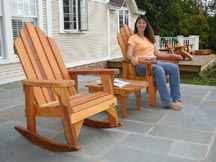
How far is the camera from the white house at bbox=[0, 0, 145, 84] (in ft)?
18.6

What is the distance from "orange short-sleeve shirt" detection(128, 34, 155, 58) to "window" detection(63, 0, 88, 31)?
4.01 m

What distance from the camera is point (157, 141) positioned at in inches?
101

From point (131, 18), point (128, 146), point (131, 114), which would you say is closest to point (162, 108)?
point (131, 114)

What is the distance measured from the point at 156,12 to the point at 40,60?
13006mm

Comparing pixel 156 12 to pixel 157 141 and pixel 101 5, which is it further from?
pixel 157 141

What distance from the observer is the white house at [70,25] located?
5.66 meters

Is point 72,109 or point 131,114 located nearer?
point 72,109

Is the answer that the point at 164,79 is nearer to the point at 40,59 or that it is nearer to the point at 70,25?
the point at 40,59

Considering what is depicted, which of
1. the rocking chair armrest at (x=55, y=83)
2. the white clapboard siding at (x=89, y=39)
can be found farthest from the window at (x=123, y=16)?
the rocking chair armrest at (x=55, y=83)

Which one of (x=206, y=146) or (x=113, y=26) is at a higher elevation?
(x=113, y=26)

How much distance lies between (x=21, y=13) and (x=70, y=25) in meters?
1.97

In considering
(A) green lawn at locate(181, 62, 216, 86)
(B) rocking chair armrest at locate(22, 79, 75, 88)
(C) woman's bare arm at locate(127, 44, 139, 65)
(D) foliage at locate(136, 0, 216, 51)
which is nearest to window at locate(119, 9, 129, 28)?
(D) foliage at locate(136, 0, 216, 51)

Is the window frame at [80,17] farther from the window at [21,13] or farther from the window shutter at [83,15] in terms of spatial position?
the window at [21,13]

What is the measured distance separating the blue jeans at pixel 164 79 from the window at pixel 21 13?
3221 mm
